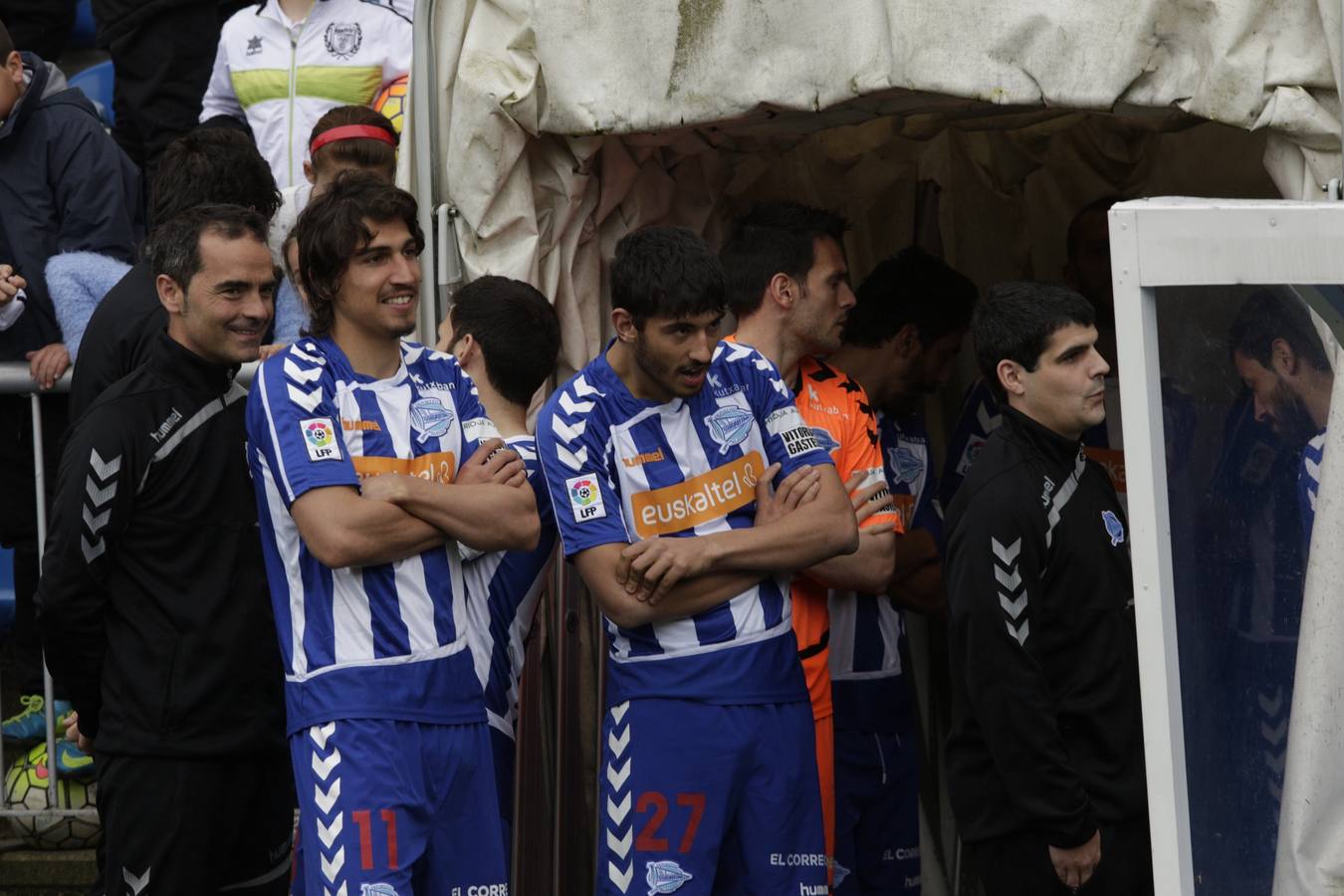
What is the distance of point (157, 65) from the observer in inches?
274

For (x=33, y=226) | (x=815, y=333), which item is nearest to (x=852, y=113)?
(x=815, y=333)

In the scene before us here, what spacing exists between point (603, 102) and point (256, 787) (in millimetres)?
1855

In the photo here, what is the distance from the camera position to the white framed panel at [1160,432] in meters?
2.57

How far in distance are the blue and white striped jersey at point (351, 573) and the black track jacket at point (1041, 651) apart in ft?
3.52

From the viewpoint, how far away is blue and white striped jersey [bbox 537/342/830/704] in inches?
159

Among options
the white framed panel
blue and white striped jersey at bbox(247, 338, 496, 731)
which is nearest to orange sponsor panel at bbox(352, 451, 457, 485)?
blue and white striped jersey at bbox(247, 338, 496, 731)

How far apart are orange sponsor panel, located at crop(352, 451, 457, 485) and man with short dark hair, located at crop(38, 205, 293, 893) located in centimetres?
49

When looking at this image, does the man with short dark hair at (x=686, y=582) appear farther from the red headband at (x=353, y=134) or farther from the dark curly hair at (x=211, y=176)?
the red headband at (x=353, y=134)

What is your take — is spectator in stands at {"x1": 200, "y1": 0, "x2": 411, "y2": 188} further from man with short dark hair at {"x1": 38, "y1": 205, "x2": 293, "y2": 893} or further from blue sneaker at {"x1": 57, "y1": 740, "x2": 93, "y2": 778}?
man with short dark hair at {"x1": 38, "y1": 205, "x2": 293, "y2": 893}

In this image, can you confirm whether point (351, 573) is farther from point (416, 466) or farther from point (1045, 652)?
point (1045, 652)

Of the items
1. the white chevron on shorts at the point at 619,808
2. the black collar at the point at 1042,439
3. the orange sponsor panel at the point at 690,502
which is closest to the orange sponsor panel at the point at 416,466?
the orange sponsor panel at the point at 690,502

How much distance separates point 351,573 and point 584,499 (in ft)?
1.80

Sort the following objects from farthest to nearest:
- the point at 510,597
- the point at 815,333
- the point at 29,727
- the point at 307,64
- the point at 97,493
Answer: the point at 307,64, the point at 29,727, the point at 815,333, the point at 510,597, the point at 97,493

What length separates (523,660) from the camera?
4.64 meters
